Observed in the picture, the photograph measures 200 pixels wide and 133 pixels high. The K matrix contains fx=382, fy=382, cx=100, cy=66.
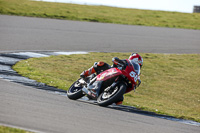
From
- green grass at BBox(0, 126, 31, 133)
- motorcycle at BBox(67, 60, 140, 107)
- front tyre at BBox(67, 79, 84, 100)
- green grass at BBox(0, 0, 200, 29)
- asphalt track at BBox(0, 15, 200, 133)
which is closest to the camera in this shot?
green grass at BBox(0, 126, 31, 133)

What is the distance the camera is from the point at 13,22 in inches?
858

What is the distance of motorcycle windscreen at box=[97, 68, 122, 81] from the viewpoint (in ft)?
26.8

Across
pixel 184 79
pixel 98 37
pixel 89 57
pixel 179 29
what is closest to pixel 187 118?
pixel 184 79

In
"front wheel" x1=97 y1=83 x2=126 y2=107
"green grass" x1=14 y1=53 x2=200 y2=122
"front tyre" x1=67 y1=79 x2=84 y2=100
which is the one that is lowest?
"green grass" x1=14 y1=53 x2=200 y2=122

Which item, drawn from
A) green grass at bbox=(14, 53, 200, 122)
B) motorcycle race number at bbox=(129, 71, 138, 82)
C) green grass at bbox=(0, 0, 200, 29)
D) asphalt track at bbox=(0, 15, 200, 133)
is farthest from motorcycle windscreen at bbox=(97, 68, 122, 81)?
green grass at bbox=(0, 0, 200, 29)

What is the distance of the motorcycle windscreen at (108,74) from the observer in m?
8.17

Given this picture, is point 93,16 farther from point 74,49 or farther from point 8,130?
point 8,130

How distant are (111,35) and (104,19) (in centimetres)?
621

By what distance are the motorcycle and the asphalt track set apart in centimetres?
25

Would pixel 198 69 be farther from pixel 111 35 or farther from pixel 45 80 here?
pixel 45 80

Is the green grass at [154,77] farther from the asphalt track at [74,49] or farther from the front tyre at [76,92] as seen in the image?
the asphalt track at [74,49]

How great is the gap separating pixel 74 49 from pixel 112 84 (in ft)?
34.4

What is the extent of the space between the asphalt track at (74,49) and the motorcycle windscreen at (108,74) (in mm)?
644

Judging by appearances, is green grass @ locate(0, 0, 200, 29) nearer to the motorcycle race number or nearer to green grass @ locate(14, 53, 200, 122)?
green grass @ locate(14, 53, 200, 122)
